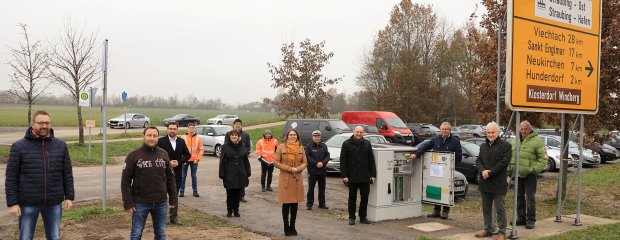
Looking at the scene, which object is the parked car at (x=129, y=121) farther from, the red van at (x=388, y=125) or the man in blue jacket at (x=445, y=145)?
the man in blue jacket at (x=445, y=145)

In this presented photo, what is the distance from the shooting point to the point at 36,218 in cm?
575

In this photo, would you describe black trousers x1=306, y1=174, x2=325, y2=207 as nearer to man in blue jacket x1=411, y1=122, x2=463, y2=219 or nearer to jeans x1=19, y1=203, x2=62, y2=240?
man in blue jacket x1=411, y1=122, x2=463, y2=219

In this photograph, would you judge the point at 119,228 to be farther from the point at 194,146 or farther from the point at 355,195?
the point at 355,195

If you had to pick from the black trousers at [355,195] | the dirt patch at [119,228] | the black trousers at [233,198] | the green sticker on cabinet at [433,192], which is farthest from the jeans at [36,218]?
the green sticker on cabinet at [433,192]

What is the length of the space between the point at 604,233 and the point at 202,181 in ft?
33.9

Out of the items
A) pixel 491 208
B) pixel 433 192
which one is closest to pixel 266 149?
pixel 433 192

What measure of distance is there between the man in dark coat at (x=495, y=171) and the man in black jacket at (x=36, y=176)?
575 centimetres

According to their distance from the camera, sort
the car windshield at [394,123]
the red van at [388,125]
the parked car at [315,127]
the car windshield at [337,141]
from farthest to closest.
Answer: the car windshield at [394,123] < the red van at [388,125] < the parked car at [315,127] < the car windshield at [337,141]

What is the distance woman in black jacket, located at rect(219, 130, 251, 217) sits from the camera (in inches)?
366

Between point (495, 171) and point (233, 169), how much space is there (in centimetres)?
448

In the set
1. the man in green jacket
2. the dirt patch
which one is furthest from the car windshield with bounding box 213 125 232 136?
A: the man in green jacket

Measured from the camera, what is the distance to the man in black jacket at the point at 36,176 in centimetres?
549

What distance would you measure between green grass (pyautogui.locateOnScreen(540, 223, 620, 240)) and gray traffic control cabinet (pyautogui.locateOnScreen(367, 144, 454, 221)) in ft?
6.19

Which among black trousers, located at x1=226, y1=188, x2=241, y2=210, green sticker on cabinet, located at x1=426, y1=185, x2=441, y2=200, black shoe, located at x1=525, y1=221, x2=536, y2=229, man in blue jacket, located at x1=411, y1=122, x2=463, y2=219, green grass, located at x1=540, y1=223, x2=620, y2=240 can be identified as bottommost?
green grass, located at x1=540, y1=223, x2=620, y2=240
